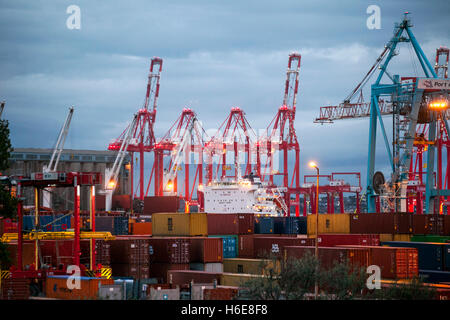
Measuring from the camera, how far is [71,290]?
91.3ft

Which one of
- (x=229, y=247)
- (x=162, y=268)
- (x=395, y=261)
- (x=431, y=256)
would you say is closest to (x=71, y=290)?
(x=162, y=268)

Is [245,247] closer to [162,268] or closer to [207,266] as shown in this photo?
[207,266]

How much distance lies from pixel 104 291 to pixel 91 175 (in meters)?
7.00

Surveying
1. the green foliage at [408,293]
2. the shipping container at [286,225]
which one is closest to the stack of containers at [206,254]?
the green foliage at [408,293]

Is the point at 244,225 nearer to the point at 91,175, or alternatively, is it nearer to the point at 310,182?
the point at 91,175

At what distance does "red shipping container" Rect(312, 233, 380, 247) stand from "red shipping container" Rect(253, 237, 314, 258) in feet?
5.22

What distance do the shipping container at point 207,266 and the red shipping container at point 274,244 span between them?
285cm

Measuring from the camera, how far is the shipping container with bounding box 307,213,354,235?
49.5 metres

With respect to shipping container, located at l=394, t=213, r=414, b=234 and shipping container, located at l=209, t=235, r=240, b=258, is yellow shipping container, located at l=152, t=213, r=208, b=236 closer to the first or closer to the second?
shipping container, located at l=209, t=235, r=240, b=258

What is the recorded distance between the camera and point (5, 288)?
28.5 meters

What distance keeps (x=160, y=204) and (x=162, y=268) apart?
42.5 m

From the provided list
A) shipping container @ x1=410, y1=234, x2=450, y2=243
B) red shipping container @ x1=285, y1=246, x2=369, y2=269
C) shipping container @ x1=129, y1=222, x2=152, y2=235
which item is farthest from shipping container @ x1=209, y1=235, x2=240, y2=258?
shipping container @ x1=410, y1=234, x2=450, y2=243

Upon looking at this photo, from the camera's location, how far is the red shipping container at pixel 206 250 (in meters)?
38.3
